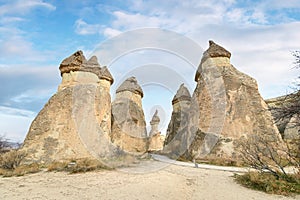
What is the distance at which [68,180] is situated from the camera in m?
6.05

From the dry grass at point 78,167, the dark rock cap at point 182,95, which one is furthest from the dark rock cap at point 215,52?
the dry grass at point 78,167

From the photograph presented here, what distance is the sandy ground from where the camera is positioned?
4.73 m

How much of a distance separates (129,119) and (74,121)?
19.4 ft

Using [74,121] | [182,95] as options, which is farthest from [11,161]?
[182,95]

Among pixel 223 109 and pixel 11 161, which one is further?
pixel 223 109

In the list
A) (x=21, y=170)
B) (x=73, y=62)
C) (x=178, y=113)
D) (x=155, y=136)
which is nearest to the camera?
(x=21, y=170)

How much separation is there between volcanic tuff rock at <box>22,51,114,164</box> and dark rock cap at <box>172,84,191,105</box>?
983 centimetres

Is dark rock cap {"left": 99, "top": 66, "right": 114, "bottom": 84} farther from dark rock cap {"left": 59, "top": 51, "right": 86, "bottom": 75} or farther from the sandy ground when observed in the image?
the sandy ground

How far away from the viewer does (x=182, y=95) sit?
20.4m

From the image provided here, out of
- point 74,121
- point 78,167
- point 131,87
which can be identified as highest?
point 131,87

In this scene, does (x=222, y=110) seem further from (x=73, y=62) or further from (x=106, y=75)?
(x=73, y=62)

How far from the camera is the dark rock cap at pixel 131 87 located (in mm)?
18031

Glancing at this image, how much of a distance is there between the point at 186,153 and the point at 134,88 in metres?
7.42

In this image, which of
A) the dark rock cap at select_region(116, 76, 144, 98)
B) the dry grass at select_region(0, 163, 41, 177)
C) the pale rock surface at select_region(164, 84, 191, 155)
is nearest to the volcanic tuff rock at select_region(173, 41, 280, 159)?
the pale rock surface at select_region(164, 84, 191, 155)
